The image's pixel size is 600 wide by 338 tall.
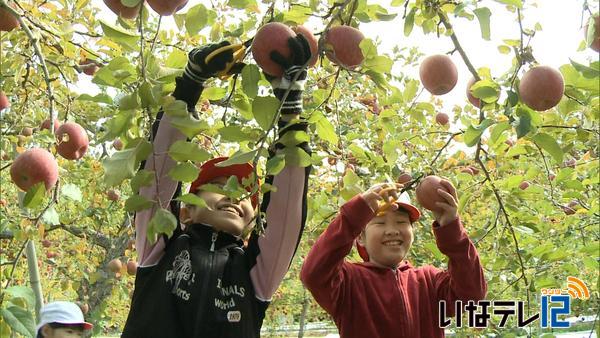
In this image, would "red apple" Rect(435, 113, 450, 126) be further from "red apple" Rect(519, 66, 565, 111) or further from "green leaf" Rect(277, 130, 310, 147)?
"green leaf" Rect(277, 130, 310, 147)

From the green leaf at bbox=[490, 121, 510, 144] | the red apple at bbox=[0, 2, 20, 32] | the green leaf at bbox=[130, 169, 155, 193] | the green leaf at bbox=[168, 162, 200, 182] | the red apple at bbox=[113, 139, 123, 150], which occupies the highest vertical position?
the red apple at bbox=[113, 139, 123, 150]

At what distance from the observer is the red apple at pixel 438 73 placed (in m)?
1.66

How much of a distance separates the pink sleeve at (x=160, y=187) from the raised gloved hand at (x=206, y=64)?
0.14 meters

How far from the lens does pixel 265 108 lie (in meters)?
0.98

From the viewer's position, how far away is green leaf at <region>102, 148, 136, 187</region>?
0.86m

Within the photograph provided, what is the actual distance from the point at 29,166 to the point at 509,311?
1.80m

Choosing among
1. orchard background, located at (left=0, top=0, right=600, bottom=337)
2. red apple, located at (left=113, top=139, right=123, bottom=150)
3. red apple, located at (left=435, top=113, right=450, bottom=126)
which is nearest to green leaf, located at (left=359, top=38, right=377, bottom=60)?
orchard background, located at (left=0, top=0, right=600, bottom=337)

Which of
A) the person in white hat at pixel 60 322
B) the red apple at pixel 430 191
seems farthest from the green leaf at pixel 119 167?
the person in white hat at pixel 60 322

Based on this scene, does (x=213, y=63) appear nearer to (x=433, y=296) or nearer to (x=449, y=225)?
(x=449, y=225)

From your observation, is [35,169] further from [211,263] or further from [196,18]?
[196,18]

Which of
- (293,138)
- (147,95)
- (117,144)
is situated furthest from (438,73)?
(117,144)

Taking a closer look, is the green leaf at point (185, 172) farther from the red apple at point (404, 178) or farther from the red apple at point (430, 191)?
the red apple at point (404, 178)

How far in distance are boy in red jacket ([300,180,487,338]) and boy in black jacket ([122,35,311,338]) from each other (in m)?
0.20

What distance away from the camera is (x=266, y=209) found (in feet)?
5.05
